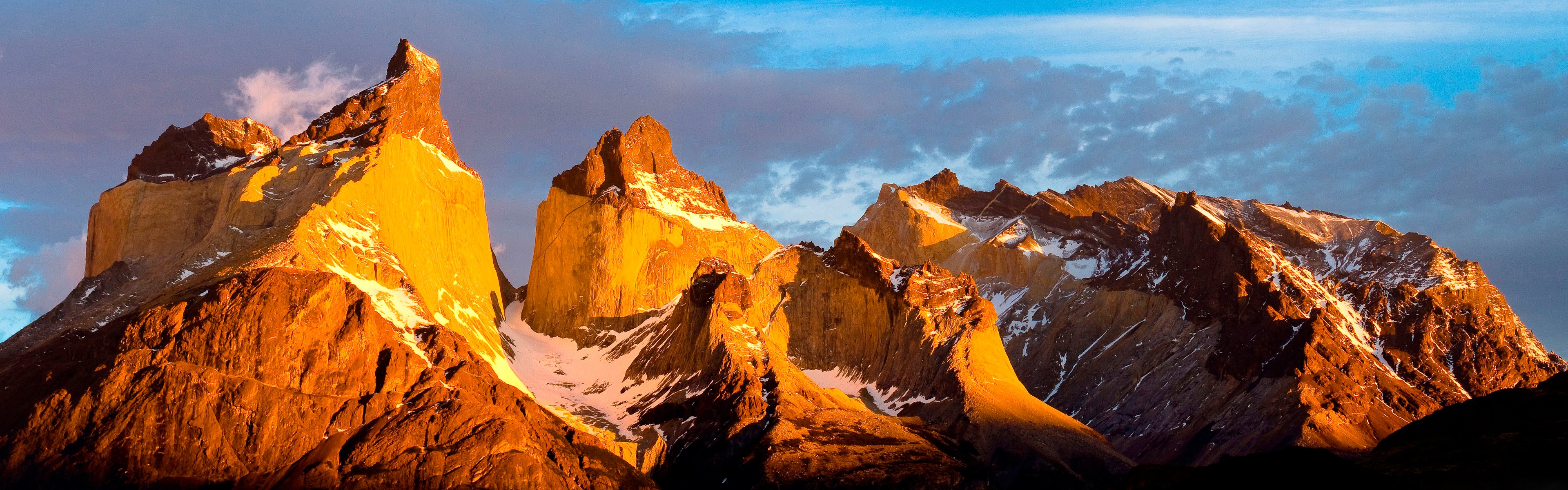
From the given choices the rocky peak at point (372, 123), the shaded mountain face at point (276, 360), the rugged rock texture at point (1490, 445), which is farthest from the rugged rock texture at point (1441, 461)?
the rocky peak at point (372, 123)

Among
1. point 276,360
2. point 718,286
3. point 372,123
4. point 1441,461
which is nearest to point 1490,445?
point 1441,461

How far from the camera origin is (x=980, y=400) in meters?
175

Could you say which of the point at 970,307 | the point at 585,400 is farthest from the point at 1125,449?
the point at 585,400

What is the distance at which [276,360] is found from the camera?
131875 mm

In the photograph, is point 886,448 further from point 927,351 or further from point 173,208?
point 173,208

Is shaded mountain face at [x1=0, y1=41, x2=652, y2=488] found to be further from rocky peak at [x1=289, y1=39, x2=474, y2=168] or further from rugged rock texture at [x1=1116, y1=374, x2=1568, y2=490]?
rugged rock texture at [x1=1116, y1=374, x2=1568, y2=490]

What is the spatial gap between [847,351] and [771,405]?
4027 cm

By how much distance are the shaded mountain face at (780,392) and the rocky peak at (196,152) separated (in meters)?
40.8

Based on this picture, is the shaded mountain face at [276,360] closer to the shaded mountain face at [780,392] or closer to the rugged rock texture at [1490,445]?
the shaded mountain face at [780,392]

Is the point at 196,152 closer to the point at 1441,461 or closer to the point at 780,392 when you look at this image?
the point at 780,392

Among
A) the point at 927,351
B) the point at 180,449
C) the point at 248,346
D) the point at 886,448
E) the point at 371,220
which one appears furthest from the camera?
the point at 927,351

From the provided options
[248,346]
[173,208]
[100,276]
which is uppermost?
[173,208]

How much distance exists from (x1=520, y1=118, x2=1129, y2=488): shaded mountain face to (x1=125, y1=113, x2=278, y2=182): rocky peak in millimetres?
40810

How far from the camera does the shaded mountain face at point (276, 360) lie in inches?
4793
